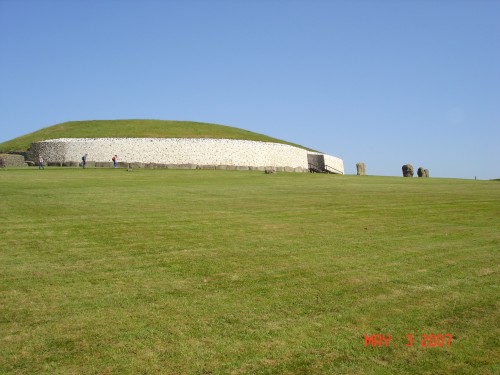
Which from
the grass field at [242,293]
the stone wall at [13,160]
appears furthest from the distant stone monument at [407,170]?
the stone wall at [13,160]

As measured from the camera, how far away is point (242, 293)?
845cm

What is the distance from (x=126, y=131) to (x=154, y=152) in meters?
8.51

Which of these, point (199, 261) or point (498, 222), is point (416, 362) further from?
point (498, 222)

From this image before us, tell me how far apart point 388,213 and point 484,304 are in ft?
32.4

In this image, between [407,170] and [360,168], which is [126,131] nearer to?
[360,168]

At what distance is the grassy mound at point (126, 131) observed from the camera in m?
57.3

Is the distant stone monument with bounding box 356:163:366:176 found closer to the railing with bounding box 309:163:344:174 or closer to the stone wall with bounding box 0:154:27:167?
the railing with bounding box 309:163:344:174

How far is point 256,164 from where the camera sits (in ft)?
182

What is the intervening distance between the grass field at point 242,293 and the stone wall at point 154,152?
35.7 metres

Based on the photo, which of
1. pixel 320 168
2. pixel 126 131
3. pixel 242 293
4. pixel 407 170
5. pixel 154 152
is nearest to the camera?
pixel 242 293

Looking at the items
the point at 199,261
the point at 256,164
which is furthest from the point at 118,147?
the point at 199,261

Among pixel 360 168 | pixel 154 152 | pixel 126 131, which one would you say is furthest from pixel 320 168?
pixel 126 131

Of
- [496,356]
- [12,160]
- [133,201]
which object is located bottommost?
Result: [496,356]

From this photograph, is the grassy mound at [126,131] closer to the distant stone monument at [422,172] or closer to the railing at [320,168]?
the railing at [320,168]
